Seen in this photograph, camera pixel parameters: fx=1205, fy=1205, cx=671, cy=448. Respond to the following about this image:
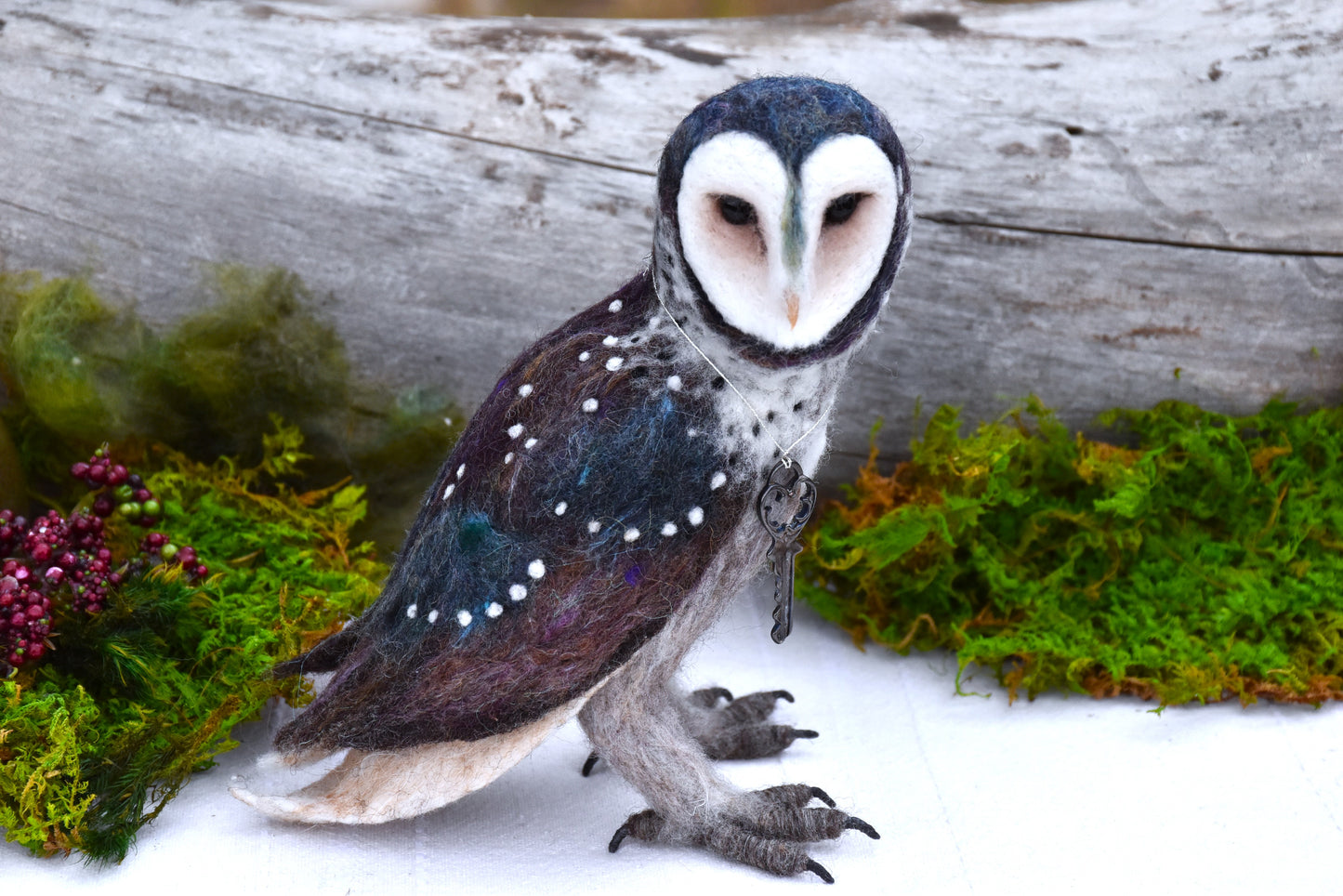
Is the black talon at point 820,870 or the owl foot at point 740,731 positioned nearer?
the black talon at point 820,870

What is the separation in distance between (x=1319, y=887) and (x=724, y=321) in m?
0.78

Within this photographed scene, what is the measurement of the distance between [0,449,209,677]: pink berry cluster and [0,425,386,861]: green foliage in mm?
23

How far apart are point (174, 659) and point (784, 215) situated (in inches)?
33.1

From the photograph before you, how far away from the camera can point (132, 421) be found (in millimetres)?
1625

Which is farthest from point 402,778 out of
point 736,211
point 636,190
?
point 636,190

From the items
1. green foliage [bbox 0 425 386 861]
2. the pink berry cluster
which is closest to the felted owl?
green foliage [bbox 0 425 386 861]

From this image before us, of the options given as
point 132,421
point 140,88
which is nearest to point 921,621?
point 132,421

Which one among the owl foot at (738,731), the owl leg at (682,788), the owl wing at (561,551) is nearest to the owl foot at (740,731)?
the owl foot at (738,731)

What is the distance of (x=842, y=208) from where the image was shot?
3.26 feet

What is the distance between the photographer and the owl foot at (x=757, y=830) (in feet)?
3.83

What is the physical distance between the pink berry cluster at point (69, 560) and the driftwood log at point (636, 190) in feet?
1.09

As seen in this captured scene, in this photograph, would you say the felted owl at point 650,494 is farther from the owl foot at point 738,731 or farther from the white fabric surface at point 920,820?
the owl foot at point 738,731

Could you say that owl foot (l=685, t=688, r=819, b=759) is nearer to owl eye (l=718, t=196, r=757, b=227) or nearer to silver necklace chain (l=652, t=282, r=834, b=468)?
silver necklace chain (l=652, t=282, r=834, b=468)

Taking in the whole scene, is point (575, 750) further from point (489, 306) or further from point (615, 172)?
point (615, 172)
